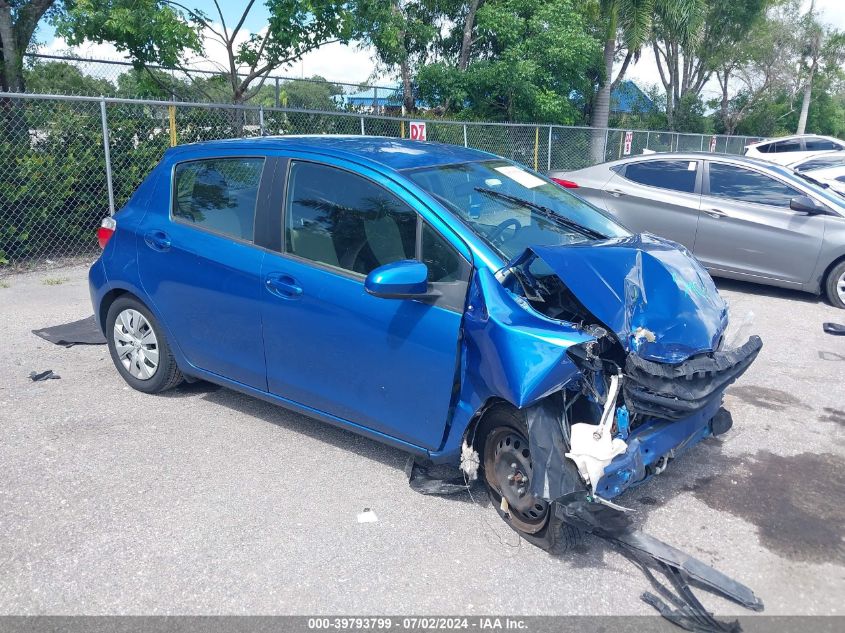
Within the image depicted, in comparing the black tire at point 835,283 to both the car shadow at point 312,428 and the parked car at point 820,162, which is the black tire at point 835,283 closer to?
→ the car shadow at point 312,428

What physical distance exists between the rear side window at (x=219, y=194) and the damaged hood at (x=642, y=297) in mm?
1823

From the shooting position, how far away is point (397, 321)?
3.82 meters

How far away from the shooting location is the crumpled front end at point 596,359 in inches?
130

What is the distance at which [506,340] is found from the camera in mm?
3432

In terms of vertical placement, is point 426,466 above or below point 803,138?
below

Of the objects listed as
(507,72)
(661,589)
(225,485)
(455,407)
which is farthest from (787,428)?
(507,72)

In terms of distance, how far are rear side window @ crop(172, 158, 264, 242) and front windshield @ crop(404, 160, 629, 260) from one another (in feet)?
3.52

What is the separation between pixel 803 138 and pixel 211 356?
22.7 metres

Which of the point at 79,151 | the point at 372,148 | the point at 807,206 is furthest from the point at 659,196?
the point at 79,151

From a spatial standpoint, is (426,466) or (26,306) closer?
(426,466)

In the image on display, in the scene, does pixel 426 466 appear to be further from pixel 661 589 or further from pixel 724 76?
pixel 724 76

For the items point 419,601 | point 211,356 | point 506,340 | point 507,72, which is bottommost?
point 419,601

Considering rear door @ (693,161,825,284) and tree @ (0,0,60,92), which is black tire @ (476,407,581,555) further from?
tree @ (0,0,60,92)

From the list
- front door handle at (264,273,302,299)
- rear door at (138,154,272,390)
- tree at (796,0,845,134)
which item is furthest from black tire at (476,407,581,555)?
tree at (796,0,845,134)
